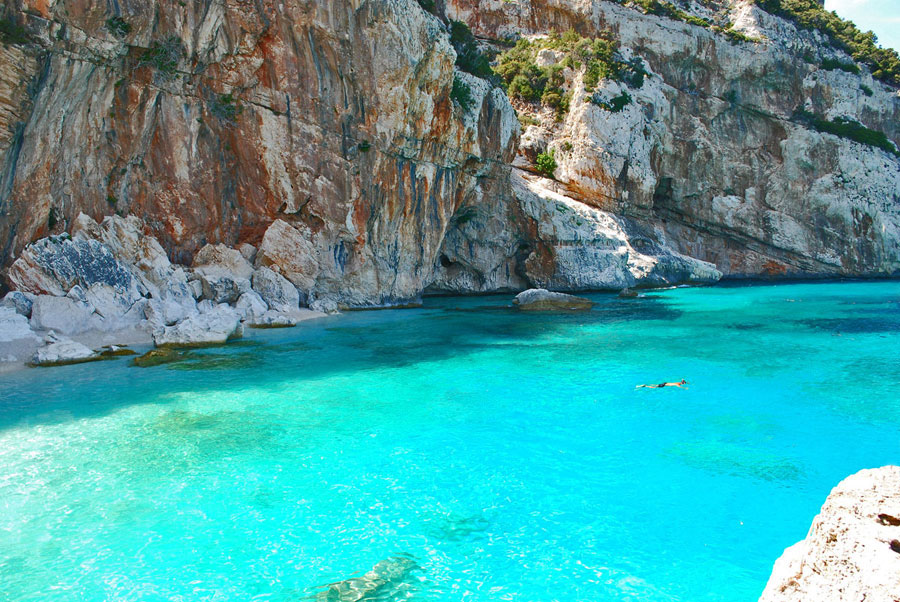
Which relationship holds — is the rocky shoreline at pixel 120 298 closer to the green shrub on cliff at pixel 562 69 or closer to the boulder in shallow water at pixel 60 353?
the boulder in shallow water at pixel 60 353

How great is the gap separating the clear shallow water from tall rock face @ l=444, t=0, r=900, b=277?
109 feet

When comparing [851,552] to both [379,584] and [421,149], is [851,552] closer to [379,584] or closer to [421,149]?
[379,584]

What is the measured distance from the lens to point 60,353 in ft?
45.5

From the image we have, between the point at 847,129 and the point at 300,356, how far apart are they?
162ft

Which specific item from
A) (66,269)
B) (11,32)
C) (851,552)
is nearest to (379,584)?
(851,552)

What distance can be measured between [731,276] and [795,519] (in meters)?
44.8

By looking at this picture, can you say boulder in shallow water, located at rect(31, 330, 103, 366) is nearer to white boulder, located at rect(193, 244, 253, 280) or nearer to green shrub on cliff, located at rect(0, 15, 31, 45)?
white boulder, located at rect(193, 244, 253, 280)

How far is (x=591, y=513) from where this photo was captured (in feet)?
22.0

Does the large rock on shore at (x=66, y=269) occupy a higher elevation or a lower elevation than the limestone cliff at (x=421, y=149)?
lower

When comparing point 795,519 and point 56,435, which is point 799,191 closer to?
point 795,519

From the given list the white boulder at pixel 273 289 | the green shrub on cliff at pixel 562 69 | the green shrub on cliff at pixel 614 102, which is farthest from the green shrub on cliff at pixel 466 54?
the white boulder at pixel 273 289

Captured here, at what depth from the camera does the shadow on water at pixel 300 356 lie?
1112cm

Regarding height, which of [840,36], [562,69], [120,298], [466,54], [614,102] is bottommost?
[120,298]

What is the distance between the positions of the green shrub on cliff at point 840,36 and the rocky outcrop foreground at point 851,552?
57623 millimetres
